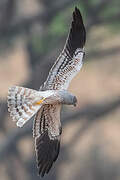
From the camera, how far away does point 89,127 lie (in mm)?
11852

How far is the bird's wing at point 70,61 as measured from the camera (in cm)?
595

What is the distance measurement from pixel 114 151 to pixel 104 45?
163cm

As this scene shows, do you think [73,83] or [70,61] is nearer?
[70,61]

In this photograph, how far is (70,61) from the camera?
6.07 metres

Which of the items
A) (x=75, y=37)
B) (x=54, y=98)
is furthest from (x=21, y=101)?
(x=75, y=37)

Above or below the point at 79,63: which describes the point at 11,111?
below

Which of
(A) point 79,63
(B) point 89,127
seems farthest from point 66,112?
(A) point 79,63

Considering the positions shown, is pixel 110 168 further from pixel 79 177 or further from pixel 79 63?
pixel 79 63

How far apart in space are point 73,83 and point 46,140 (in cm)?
683

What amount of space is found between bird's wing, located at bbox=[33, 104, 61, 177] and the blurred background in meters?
4.97

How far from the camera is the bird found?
18.7 feet

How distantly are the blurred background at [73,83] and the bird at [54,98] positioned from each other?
491 cm

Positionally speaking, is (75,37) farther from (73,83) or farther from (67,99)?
(73,83)

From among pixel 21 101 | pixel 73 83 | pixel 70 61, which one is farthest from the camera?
pixel 73 83
